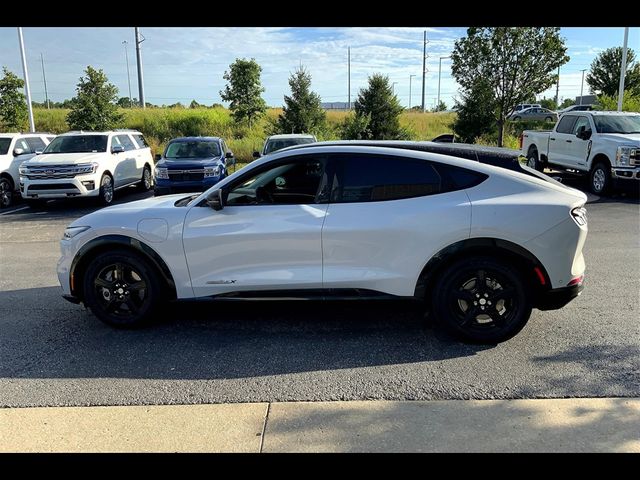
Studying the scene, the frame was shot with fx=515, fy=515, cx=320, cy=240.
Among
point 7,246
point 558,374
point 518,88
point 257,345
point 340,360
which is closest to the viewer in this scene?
point 558,374

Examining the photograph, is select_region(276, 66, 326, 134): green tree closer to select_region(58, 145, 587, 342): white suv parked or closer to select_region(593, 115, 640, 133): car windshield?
select_region(593, 115, 640, 133): car windshield

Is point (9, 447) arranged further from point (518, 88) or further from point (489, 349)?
point (518, 88)

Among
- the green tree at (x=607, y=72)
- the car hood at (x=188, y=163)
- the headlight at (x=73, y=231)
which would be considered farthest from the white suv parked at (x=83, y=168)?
the green tree at (x=607, y=72)

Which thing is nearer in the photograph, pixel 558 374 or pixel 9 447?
pixel 9 447

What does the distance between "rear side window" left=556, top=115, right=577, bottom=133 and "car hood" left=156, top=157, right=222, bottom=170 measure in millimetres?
→ 9670

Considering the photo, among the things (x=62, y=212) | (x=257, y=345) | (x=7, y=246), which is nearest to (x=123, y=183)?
(x=62, y=212)

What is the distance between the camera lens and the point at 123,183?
1391 cm

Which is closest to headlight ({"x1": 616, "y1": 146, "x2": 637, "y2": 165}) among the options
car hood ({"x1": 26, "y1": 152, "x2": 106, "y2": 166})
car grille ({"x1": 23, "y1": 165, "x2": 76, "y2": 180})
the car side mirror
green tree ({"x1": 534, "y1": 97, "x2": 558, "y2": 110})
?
A: the car side mirror

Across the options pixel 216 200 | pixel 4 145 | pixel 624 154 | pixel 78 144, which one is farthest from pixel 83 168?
pixel 624 154

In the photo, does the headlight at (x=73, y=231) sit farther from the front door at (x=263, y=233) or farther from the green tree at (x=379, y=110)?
the green tree at (x=379, y=110)

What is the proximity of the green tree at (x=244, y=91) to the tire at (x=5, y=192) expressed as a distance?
17.9 m
